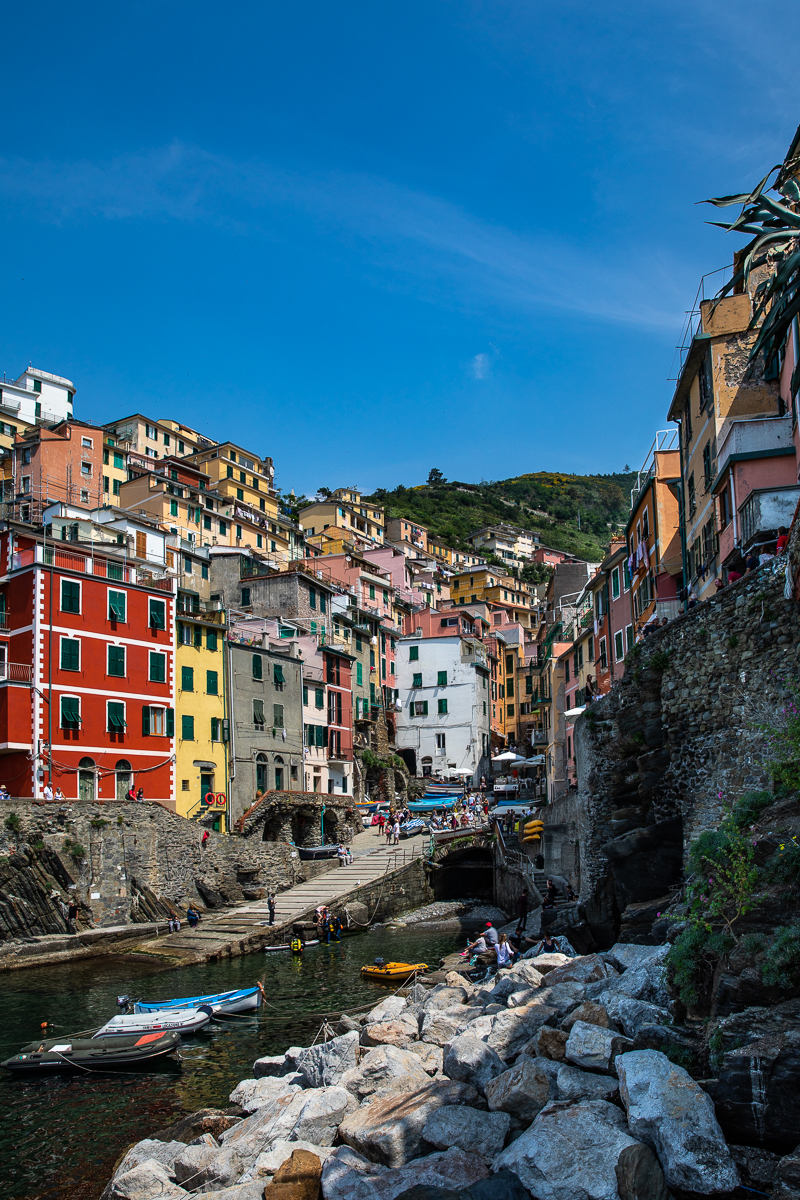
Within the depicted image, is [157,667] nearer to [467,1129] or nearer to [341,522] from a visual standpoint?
[467,1129]

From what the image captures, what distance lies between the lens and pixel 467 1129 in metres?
13.2

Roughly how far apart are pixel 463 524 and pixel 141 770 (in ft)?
447

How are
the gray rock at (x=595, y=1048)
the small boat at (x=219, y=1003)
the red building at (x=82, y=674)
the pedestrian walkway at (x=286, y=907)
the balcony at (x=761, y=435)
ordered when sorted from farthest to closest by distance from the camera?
the red building at (x=82, y=674)
the pedestrian walkway at (x=286, y=907)
the small boat at (x=219, y=1003)
the balcony at (x=761, y=435)
the gray rock at (x=595, y=1048)

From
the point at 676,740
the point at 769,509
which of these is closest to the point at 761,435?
the point at 769,509

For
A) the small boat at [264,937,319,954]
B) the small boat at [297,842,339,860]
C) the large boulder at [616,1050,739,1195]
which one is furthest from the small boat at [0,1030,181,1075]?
the small boat at [297,842,339,860]

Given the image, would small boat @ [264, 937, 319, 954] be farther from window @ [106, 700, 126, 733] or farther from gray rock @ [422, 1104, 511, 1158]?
gray rock @ [422, 1104, 511, 1158]

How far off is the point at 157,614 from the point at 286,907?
57.0 feet

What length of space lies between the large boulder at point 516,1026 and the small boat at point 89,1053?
38.4 ft

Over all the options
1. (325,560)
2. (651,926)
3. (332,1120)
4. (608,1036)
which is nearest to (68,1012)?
(332,1120)

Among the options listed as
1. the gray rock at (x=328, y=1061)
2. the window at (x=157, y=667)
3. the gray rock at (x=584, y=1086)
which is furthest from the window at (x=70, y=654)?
the gray rock at (x=584, y=1086)

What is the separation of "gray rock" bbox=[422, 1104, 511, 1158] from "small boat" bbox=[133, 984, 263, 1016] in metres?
16.9

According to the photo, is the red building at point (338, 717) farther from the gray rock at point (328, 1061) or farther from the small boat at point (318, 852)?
the gray rock at point (328, 1061)

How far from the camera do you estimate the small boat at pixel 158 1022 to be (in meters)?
25.6

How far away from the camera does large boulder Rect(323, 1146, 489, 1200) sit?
12133 millimetres
